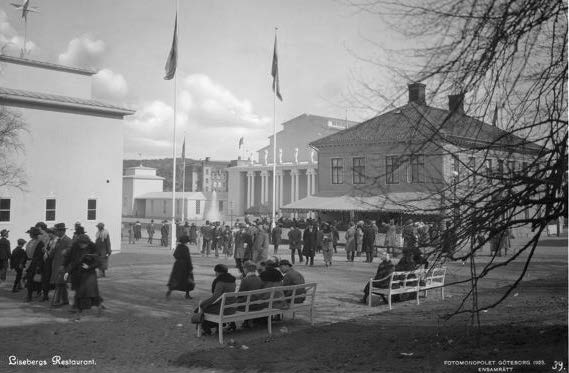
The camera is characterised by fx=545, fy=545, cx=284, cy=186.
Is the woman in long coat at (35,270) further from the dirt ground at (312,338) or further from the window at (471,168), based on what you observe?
the window at (471,168)

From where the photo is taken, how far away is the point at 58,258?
37.5 feet

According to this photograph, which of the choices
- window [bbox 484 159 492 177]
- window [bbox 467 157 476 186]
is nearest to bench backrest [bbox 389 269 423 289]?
window [bbox 484 159 492 177]

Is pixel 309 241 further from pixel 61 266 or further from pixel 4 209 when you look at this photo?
pixel 4 209

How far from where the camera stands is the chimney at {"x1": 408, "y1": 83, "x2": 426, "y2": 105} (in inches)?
246

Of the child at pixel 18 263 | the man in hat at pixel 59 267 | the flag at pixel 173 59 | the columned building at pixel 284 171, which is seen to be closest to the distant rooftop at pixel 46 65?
the flag at pixel 173 59

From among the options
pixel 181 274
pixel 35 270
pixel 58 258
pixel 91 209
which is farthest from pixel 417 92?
pixel 91 209

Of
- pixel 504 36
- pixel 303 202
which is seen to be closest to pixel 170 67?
pixel 303 202

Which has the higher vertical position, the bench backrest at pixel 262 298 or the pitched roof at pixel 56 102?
the pitched roof at pixel 56 102

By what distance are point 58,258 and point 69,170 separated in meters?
12.6

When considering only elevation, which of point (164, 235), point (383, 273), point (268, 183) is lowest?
point (383, 273)

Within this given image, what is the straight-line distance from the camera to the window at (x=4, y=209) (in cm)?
2117

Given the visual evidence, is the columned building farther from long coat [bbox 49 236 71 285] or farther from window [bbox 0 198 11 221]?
long coat [bbox 49 236 71 285]

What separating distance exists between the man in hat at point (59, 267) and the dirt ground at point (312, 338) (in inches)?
13.0

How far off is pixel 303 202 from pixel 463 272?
23956 mm
